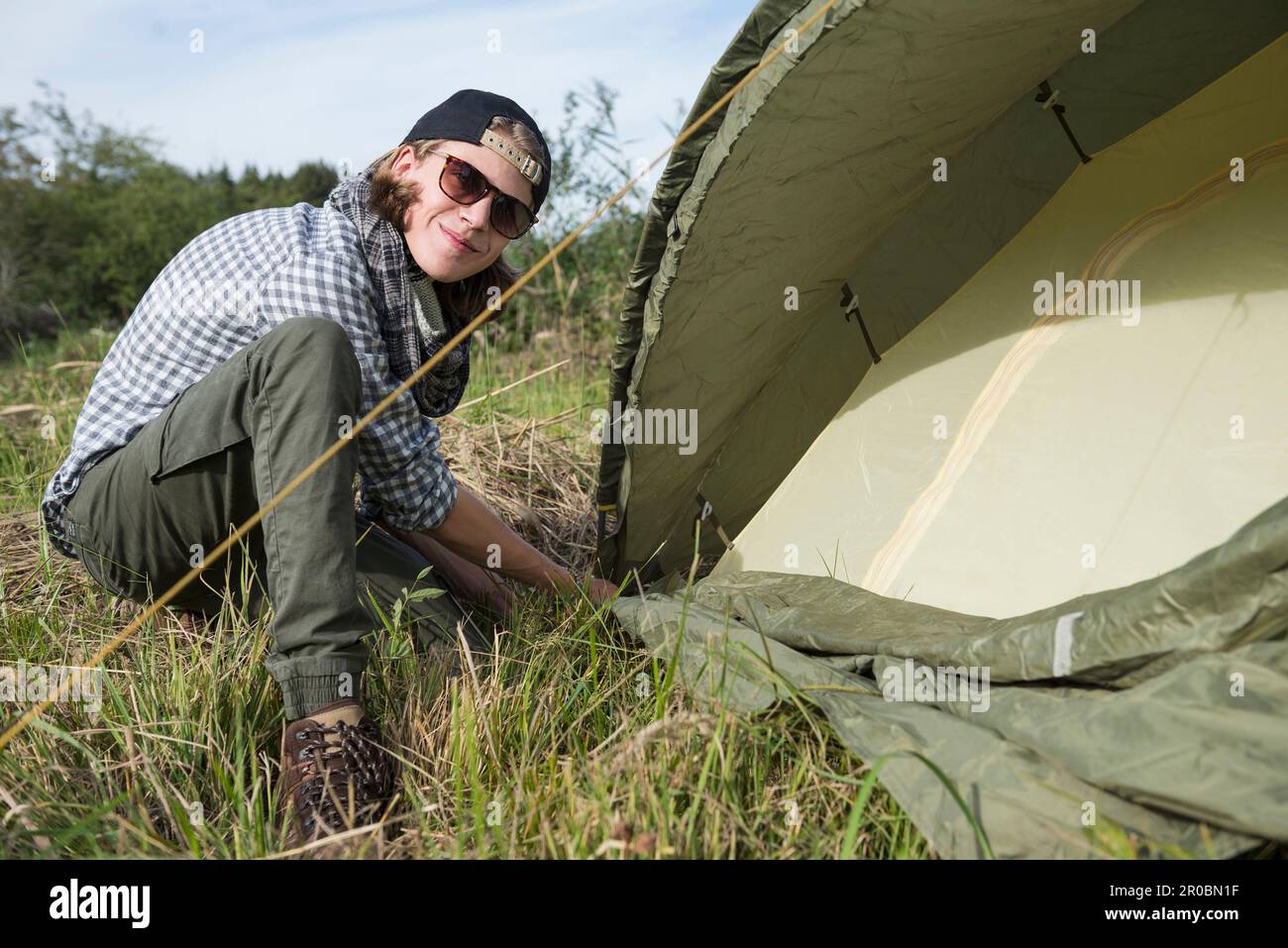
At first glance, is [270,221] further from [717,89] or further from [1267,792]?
[1267,792]

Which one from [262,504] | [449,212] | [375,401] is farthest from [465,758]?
[449,212]

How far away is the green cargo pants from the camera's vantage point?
150 centimetres

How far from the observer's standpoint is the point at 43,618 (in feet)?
6.50

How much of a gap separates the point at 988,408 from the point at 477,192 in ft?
3.44

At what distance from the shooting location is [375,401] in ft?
→ 5.85

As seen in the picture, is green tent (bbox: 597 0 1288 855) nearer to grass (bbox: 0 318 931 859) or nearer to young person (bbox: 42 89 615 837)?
grass (bbox: 0 318 931 859)

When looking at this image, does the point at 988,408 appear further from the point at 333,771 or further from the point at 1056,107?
the point at 333,771

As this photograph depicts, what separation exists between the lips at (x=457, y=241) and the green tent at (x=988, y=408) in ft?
1.03

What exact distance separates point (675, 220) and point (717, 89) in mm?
230

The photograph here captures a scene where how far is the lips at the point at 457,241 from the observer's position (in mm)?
1858

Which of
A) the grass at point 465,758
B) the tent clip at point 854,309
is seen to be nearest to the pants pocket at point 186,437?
the grass at point 465,758

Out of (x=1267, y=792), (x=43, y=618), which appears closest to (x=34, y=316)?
(x=43, y=618)
